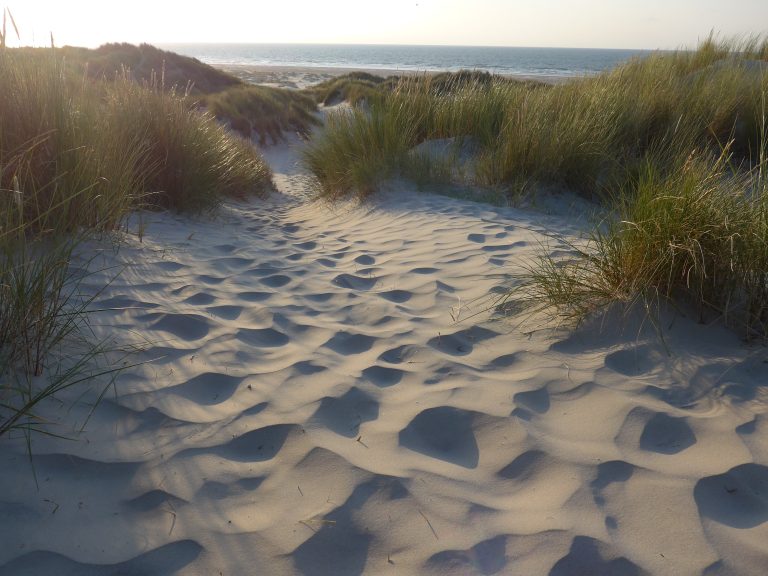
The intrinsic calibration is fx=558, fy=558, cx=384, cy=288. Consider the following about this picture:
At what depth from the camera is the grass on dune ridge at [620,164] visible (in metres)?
2.24

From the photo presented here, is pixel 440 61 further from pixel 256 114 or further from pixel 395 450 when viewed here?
pixel 395 450

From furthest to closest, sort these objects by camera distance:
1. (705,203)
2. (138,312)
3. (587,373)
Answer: (138,312) → (705,203) → (587,373)

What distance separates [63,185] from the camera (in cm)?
288

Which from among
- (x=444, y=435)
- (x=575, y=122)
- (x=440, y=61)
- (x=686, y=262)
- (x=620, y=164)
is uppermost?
(x=440, y=61)

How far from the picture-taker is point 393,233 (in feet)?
14.1

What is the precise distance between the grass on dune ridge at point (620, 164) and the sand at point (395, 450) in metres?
0.20

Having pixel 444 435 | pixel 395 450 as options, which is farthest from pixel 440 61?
pixel 395 450

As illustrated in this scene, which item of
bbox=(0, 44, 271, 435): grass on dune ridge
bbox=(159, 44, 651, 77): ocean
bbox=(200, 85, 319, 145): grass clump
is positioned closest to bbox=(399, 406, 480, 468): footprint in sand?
bbox=(0, 44, 271, 435): grass on dune ridge

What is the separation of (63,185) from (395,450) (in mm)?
2304

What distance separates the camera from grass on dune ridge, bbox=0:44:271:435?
5.85ft

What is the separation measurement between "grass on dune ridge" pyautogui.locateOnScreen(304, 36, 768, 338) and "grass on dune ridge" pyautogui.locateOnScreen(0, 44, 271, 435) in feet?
5.22

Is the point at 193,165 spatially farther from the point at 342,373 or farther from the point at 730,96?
the point at 730,96

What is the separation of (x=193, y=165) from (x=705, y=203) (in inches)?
159

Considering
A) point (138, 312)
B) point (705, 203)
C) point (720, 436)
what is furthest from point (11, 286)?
point (705, 203)
